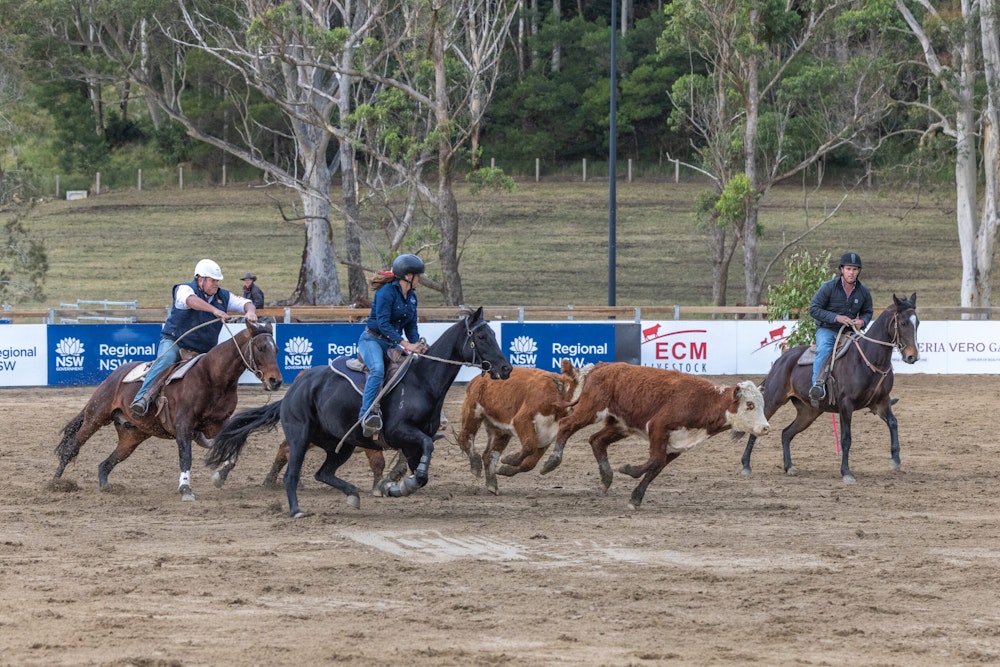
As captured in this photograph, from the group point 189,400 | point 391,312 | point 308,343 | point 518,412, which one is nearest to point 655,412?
point 518,412

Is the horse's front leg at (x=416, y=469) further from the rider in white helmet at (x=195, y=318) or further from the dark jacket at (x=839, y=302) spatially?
the dark jacket at (x=839, y=302)

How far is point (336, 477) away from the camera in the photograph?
12648 mm

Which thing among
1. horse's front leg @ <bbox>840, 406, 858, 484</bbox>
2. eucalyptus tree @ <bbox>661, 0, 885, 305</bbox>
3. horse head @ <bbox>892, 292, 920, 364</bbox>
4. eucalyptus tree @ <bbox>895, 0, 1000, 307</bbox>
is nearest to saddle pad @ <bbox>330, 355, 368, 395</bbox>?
horse's front leg @ <bbox>840, 406, 858, 484</bbox>

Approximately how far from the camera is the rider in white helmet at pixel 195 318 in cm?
1325

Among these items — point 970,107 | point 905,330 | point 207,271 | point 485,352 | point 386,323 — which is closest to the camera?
point 485,352

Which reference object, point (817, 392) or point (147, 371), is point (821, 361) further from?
point (147, 371)

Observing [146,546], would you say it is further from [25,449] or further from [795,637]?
[25,449]

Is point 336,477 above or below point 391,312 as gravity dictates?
below

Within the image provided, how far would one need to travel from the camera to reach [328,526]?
37.6 ft

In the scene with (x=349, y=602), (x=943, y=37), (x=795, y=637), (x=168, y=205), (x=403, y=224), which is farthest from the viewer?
(x=168, y=205)

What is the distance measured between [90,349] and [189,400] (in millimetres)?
12568

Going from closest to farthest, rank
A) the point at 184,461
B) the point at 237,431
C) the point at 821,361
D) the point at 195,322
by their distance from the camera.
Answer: the point at 237,431 → the point at 184,461 → the point at 195,322 → the point at 821,361

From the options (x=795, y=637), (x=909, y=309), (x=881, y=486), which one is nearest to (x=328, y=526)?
(x=795, y=637)

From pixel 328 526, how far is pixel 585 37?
174 feet
